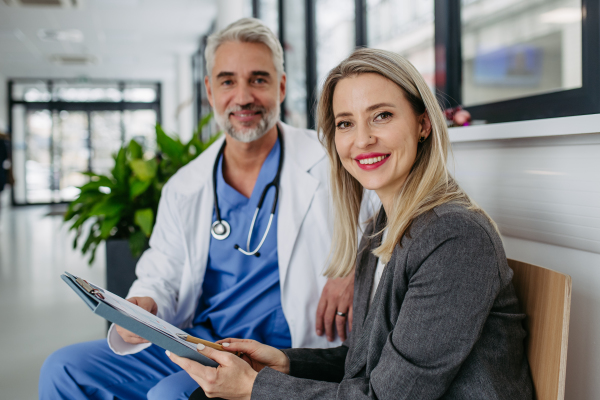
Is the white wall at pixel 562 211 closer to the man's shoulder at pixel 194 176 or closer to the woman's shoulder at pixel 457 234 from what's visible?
the woman's shoulder at pixel 457 234

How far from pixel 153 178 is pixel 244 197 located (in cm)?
95

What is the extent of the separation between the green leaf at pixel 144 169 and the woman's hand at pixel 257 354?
143 cm

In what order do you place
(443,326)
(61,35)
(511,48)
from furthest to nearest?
(61,35) < (511,48) < (443,326)

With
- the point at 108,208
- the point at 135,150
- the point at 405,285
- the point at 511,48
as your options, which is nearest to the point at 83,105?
the point at 135,150

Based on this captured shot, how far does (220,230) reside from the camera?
1.49 m

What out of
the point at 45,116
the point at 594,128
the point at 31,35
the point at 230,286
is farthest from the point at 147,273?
the point at 45,116

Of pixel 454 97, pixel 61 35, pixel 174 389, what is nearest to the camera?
pixel 174 389

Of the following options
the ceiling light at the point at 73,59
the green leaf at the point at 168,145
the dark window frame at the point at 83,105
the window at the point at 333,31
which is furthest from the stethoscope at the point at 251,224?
the dark window frame at the point at 83,105

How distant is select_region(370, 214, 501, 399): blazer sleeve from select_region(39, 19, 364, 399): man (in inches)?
21.3

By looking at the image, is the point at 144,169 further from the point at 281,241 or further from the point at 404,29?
the point at 404,29

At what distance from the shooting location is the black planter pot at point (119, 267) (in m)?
2.17

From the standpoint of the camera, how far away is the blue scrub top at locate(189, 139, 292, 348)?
141cm

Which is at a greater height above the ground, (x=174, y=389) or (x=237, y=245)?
(x=237, y=245)

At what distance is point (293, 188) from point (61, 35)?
7.35m
